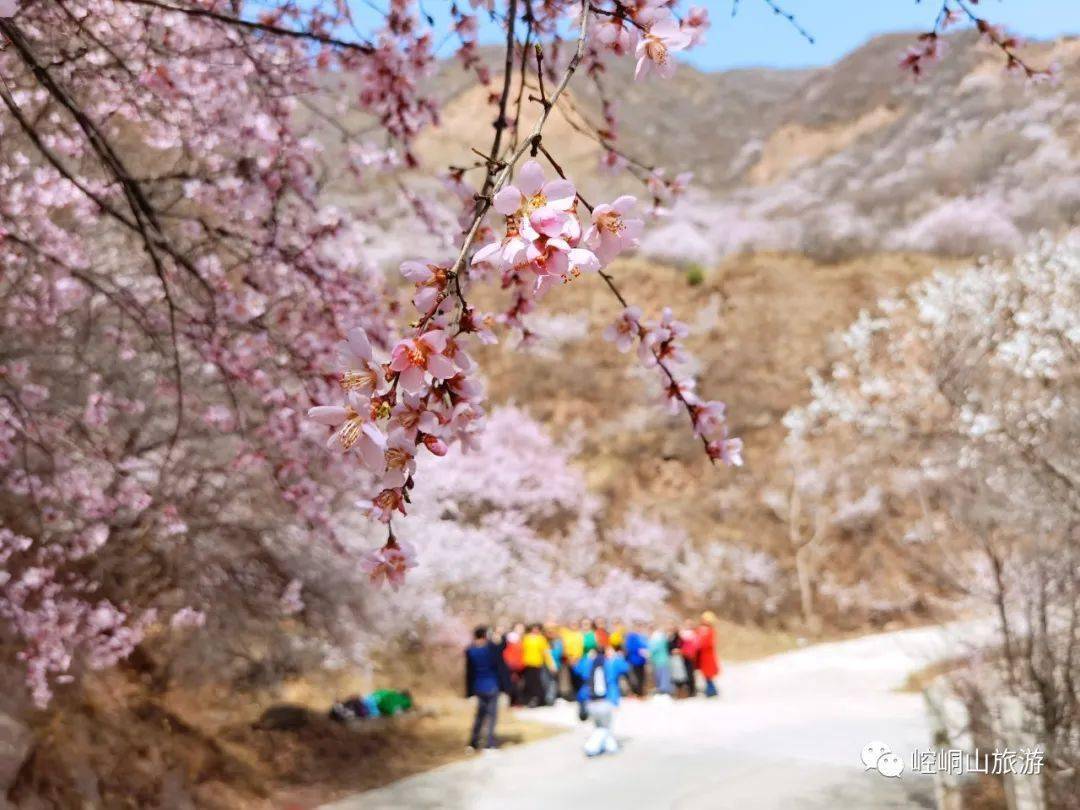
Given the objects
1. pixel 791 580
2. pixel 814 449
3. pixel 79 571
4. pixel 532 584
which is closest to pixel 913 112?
pixel 814 449

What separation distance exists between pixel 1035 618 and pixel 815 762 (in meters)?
2.20

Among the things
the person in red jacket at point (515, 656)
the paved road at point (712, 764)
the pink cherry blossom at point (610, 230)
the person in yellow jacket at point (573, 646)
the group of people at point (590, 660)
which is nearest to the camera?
the pink cherry blossom at point (610, 230)

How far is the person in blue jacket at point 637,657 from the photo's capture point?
430 inches

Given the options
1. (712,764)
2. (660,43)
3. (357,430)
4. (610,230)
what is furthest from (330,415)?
(712,764)

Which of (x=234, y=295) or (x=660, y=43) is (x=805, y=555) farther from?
(x=660, y=43)

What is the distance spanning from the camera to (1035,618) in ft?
14.4

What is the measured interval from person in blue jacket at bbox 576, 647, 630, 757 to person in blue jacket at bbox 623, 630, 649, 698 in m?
1.46

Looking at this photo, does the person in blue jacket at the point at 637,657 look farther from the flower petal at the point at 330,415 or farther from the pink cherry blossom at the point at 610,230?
the flower petal at the point at 330,415

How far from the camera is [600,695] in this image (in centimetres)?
771

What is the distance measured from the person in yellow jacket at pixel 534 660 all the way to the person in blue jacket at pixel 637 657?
1.07 m

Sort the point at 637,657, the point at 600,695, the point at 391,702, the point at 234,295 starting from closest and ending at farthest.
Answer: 1. the point at 234,295
2. the point at 600,695
3. the point at 391,702
4. the point at 637,657

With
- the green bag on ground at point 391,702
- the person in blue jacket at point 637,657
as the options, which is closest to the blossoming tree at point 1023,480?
the person in blue jacket at point 637,657

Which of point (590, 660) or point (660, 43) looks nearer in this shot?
point (660, 43)

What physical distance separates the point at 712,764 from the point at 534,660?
4.25 meters
